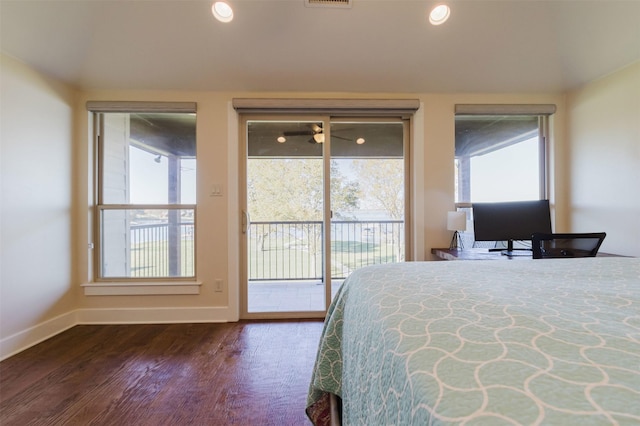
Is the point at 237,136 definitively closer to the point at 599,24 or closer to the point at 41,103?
the point at 41,103

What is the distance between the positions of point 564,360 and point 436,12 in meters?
2.17

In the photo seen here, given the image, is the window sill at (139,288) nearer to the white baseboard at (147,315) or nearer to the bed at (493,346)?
the white baseboard at (147,315)

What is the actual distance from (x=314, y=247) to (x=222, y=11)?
7.18ft

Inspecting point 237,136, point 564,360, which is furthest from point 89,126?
point 564,360

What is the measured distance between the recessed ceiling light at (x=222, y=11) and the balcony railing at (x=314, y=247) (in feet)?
5.45

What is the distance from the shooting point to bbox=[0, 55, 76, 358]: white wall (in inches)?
70.2

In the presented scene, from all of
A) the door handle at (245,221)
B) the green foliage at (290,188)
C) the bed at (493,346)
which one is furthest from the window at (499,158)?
the door handle at (245,221)

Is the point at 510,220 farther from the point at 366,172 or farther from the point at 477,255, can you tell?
the point at 366,172

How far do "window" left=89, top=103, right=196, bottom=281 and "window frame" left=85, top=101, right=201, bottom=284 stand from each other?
0.04 feet

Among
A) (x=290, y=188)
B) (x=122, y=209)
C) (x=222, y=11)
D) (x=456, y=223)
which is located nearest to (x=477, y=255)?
(x=456, y=223)

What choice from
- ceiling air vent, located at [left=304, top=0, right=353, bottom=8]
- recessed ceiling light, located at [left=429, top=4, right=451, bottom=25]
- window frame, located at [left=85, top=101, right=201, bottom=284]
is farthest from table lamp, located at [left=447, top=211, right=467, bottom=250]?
window frame, located at [left=85, top=101, right=201, bottom=284]

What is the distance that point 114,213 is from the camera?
7.95 ft

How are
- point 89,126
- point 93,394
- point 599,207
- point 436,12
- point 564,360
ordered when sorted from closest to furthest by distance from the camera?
point 564,360
point 93,394
point 436,12
point 599,207
point 89,126

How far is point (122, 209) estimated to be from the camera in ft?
7.92
